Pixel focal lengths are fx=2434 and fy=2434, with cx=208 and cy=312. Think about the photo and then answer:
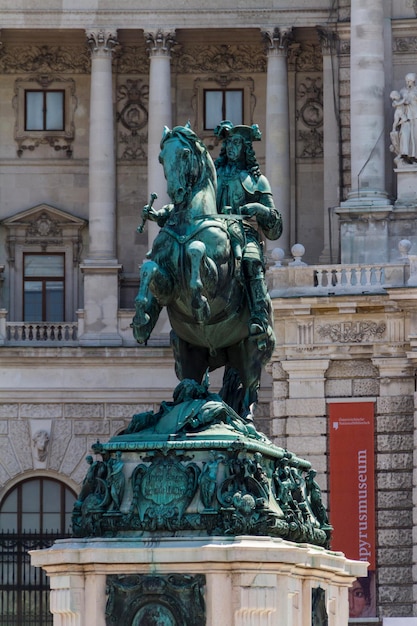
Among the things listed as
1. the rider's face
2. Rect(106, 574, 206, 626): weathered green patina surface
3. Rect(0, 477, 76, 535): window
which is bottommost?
Rect(106, 574, 206, 626): weathered green patina surface

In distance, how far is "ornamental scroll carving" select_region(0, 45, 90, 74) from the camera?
54.0m

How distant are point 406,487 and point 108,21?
1418 centimetres

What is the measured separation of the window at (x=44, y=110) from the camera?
54156mm

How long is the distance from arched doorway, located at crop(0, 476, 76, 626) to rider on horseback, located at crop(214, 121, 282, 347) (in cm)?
2776

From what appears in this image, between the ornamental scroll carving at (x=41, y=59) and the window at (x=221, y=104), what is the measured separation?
110 inches

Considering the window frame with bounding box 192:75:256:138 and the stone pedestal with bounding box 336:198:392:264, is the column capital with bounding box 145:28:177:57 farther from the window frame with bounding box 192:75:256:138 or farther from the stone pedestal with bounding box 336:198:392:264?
the stone pedestal with bounding box 336:198:392:264

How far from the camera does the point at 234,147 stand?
2022cm

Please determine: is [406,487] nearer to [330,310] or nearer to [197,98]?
[330,310]

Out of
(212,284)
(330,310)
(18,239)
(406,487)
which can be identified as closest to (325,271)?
(330,310)

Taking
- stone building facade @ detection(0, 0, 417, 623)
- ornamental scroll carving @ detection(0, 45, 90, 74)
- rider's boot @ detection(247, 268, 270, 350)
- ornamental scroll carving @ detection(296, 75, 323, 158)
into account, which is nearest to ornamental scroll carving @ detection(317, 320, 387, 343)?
stone building facade @ detection(0, 0, 417, 623)

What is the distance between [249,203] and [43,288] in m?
33.7

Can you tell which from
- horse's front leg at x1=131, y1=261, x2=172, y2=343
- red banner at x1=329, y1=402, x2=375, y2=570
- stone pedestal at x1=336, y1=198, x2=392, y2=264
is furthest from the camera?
stone pedestal at x1=336, y1=198, x2=392, y2=264

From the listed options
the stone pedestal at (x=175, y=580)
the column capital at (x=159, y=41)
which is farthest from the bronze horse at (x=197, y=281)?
Answer: the column capital at (x=159, y=41)

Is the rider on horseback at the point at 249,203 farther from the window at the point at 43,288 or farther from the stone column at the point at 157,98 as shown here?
the window at the point at 43,288
